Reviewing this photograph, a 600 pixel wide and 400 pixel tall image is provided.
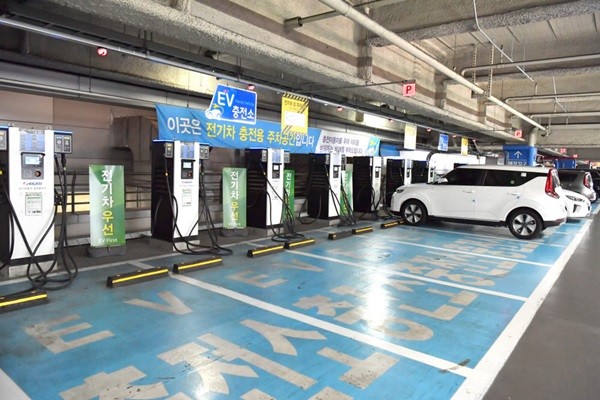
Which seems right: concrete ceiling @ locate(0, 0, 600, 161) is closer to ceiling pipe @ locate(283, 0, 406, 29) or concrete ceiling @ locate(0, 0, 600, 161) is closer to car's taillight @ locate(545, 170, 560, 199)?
ceiling pipe @ locate(283, 0, 406, 29)

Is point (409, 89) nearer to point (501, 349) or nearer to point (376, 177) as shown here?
point (376, 177)

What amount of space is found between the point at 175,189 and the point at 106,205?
3.29 ft

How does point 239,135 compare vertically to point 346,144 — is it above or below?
below

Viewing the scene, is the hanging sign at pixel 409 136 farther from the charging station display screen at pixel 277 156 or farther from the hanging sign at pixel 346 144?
the charging station display screen at pixel 277 156

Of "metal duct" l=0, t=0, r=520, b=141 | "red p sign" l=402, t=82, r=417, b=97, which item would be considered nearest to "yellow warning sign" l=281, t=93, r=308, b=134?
"metal duct" l=0, t=0, r=520, b=141

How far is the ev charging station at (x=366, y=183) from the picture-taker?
36.4 feet

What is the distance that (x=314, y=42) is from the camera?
22.7 ft

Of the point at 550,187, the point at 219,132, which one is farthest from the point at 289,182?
the point at 550,187

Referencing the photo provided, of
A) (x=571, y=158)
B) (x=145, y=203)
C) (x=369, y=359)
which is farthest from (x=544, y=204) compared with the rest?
(x=571, y=158)

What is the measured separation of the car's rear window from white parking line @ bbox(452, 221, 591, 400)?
3.39 meters

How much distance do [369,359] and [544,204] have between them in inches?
269

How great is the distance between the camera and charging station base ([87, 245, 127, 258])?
232 inches

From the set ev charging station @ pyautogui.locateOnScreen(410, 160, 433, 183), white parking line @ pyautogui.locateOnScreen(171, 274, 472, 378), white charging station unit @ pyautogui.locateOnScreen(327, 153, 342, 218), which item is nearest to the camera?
white parking line @ pyautogui.locateOnScreen(171, 274, 472, 378)

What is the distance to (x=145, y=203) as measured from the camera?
10.0 meters
